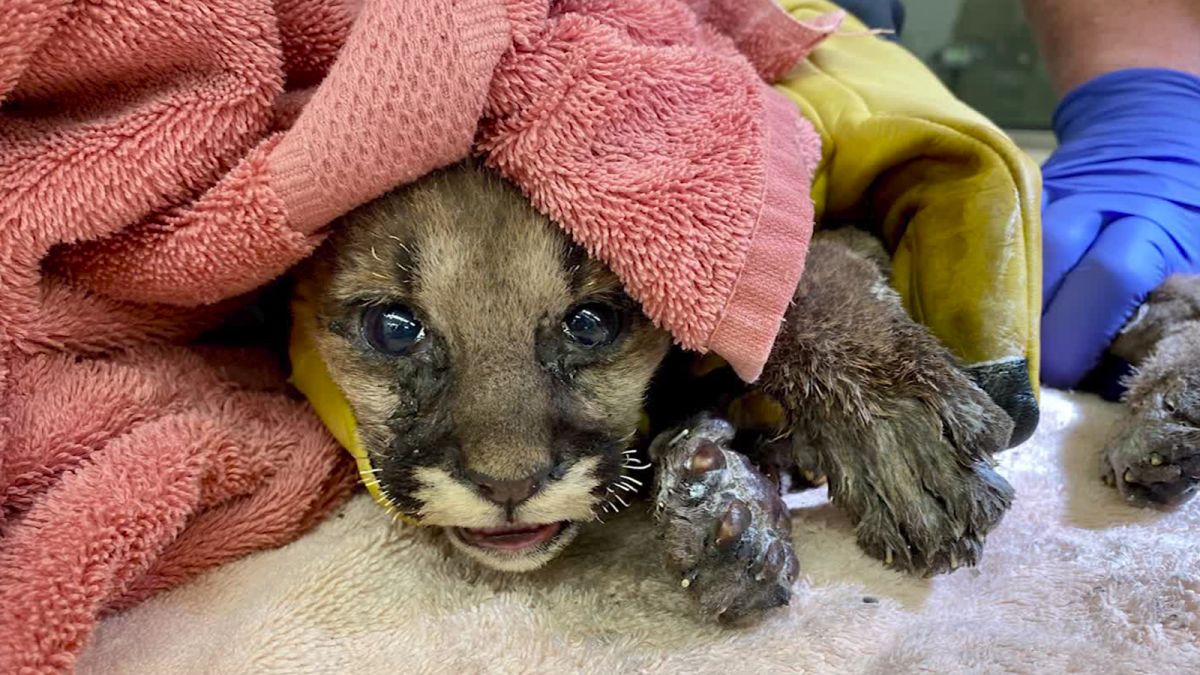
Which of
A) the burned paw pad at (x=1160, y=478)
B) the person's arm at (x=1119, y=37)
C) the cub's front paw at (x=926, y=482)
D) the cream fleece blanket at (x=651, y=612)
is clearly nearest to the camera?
the cream fleece blanket at (x=651, y=612)

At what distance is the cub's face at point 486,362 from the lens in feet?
3.53

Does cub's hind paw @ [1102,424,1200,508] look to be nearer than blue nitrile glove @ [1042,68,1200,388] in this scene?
Yes

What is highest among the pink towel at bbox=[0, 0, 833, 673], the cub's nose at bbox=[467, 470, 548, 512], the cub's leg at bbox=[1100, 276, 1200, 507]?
the pink towel at bbox=[0, 0, 833, 673]

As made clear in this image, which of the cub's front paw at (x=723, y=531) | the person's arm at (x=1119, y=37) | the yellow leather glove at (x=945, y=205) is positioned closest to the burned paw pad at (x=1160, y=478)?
the yellow leather glove at (x=945, y=205)

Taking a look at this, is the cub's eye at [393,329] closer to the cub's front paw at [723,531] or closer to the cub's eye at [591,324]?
the cub's eye at [591,324]

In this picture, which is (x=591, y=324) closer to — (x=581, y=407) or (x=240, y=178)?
(x=581, y=407)

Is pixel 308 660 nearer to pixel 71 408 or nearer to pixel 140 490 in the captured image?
pixel 140 490

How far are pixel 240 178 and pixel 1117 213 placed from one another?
1.47 meters

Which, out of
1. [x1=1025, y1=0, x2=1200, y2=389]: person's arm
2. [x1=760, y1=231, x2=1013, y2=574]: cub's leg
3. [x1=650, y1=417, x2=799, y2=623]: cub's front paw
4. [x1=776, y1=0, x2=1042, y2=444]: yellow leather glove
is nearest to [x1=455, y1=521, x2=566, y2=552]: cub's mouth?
[x1=650, y1=417, x2=799, y2=623]: cub's front paw

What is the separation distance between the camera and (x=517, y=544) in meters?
1.14

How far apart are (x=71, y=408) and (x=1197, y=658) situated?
1.26m

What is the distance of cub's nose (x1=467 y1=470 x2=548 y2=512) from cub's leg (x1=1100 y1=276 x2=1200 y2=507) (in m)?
0.81

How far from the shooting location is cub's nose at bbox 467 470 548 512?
1041 mm

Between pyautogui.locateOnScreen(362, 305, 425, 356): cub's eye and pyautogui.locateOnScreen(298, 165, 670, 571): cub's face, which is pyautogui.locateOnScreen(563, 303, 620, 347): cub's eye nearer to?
pyautogui.locateOnScreen(298, 165, 670, 571): cub's face
